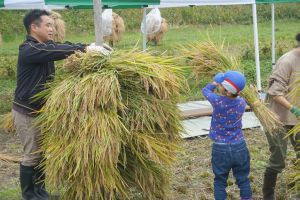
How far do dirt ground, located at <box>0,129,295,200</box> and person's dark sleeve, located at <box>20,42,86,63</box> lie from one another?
4.08 feet

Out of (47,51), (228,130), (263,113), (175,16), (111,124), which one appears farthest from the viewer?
(175,16)

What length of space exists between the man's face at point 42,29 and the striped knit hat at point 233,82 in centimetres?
145

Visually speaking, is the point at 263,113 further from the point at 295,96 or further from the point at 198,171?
the point at 198,171

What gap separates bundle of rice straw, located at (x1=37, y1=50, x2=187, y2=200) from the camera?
3254mm

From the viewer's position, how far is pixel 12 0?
20.7 feet

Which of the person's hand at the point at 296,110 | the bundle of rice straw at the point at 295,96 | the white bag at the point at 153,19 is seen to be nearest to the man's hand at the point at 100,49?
the bundle of rice straw at the point at 295,96

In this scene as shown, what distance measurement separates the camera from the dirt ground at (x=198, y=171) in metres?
4.46

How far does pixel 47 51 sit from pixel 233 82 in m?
1.41

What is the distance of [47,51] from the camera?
11.8 feet

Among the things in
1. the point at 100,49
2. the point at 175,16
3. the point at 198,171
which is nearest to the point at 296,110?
the point at 100,49

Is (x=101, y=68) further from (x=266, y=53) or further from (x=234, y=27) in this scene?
(x=234, y=27)

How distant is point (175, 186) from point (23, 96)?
67.3 inches

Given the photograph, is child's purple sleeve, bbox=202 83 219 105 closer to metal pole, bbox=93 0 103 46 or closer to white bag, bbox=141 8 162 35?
metal pole, bbox=93 0 103 46

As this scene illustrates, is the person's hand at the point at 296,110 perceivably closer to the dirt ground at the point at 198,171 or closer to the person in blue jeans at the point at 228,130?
the person in blue jeans at the point at 228,130
